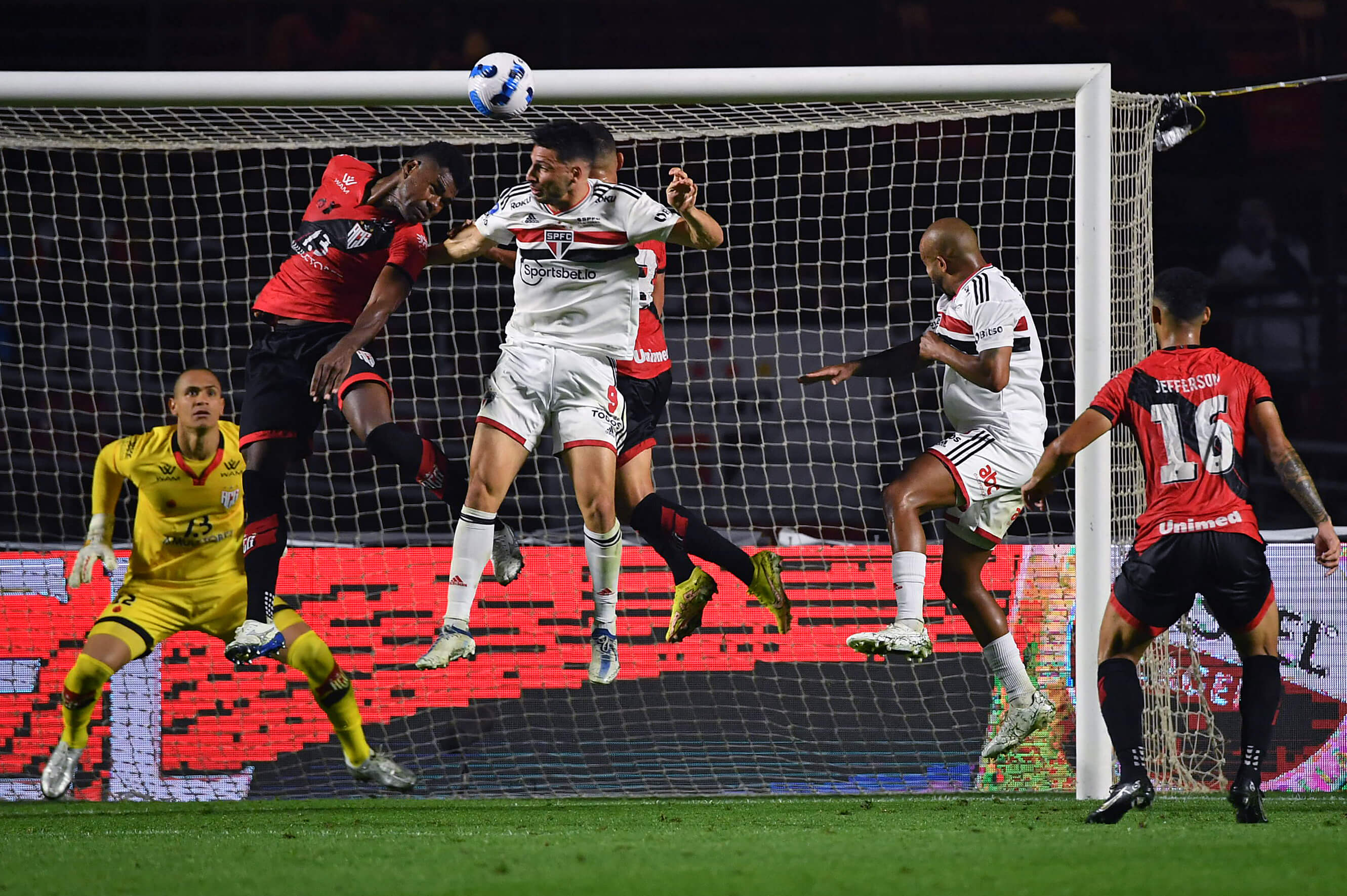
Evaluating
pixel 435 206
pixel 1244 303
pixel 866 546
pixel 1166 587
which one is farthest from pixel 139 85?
pixel 1244 303

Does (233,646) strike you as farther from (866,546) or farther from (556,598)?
(866,546)

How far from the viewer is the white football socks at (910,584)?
5.18 m

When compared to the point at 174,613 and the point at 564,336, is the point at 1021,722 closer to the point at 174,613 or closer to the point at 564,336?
the point at 564,336

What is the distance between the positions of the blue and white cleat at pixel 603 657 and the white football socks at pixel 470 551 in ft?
1.85

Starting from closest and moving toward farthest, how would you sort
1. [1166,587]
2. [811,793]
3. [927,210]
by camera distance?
1. [1166,587]
2. [811,793]
3. [927,210]

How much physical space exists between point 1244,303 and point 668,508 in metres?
5.15

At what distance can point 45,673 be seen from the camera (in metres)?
6.26

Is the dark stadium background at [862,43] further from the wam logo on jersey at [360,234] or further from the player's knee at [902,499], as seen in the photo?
the player's knee at [902,499]

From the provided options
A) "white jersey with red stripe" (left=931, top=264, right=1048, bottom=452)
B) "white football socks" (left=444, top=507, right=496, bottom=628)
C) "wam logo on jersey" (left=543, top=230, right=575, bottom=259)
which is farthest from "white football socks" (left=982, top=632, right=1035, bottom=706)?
"wam logo on jersey" (left=543, top=230, right=575, bottom=259)

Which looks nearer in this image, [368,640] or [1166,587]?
[1166,587]

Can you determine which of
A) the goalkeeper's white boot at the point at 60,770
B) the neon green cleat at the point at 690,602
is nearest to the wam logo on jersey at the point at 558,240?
the neon green cleat at the point at 690,602

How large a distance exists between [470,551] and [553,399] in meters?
0.67

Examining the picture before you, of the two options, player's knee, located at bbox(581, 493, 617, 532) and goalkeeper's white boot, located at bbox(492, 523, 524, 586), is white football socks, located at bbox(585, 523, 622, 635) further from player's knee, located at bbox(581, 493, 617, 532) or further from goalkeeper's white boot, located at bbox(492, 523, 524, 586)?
goalkeeper's white boot, located at bbox(492, 523, 524, 586)

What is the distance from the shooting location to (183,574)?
595cm
